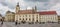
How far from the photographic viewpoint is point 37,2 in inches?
262

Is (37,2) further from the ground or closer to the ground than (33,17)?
further from the ground

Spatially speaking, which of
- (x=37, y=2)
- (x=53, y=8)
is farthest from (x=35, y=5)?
(x=53, y=8)

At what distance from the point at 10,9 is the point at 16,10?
17 centimetres

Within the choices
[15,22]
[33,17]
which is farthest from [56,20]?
[15,22]

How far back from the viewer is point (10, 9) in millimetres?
6652

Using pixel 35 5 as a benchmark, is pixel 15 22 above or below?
below

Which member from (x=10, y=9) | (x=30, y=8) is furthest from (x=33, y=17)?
(x=10, y=9)

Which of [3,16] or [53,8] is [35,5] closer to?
[53,8]

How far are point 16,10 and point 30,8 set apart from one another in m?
0.39

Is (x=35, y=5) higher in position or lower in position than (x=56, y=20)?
higher

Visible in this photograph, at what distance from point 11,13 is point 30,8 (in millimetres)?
549

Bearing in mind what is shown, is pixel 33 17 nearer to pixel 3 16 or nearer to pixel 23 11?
pixel 23 11

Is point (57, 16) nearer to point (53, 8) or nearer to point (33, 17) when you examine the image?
point (53, 8)

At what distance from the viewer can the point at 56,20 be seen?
6.64 meters
